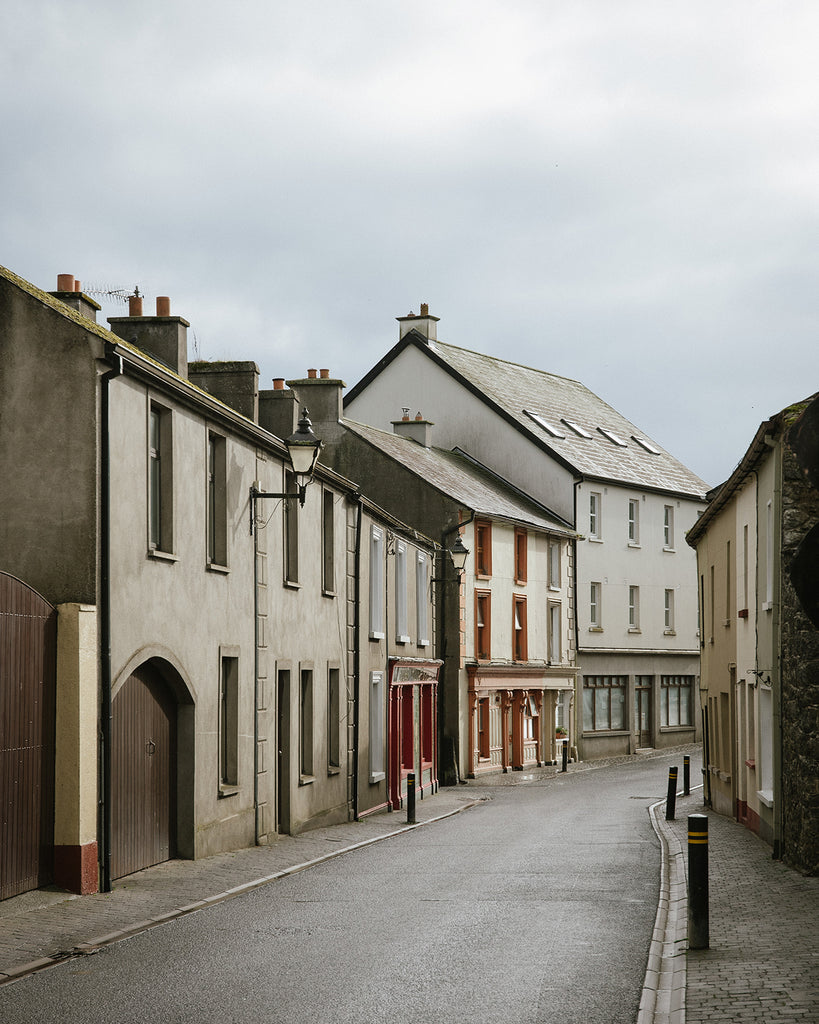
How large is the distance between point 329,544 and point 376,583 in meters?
4.40

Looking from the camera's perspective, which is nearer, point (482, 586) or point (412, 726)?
point (412, 726)

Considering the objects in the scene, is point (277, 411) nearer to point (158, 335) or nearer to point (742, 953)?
point (158, 335)

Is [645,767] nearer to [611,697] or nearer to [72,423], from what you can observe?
[611,697]

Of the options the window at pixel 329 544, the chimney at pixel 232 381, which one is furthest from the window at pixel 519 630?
the chimney at pixel 232 381

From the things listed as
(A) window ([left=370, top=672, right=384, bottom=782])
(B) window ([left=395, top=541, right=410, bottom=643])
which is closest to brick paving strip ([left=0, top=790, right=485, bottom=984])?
(A) window ([left=370, top=672, right=384, bottom=782])

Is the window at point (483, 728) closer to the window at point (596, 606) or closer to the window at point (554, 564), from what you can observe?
the window at point (554, 564)

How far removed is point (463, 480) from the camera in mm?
45500

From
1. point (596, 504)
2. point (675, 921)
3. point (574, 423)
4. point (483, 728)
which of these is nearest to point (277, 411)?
point (675, 921)

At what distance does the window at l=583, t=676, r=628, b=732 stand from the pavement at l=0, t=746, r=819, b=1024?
102 feet

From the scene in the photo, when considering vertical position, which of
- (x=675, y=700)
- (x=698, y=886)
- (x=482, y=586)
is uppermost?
(x=482, y=586)

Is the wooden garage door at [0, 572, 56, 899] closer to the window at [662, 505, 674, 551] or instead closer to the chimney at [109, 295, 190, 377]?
the chimney at [109, 295, 190, 377]

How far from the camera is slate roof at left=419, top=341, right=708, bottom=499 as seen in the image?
51.2 meters

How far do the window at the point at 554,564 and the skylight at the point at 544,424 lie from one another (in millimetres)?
4905

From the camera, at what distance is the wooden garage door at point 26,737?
12578 mm
